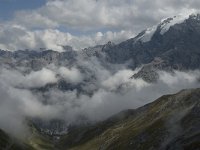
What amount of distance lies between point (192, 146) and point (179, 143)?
64.0ft

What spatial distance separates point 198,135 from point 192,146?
60.9 feet

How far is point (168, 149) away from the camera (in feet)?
582

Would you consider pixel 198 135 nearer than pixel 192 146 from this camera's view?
No

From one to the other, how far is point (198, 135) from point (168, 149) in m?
14.5

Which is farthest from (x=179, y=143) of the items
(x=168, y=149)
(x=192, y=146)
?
(x=192, y=146)

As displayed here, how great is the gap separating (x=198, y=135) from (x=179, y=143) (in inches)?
336

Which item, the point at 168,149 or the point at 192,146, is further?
the point at 168,149

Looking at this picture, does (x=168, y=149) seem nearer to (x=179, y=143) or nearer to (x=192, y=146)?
(x=179, y=143)

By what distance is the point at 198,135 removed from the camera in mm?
171625

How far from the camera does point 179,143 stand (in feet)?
570

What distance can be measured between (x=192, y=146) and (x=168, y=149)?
24254 millimetres

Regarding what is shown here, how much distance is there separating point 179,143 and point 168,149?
6.32 meters

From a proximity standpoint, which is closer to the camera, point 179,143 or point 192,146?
point 192,146

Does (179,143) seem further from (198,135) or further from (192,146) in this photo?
(192,146)
